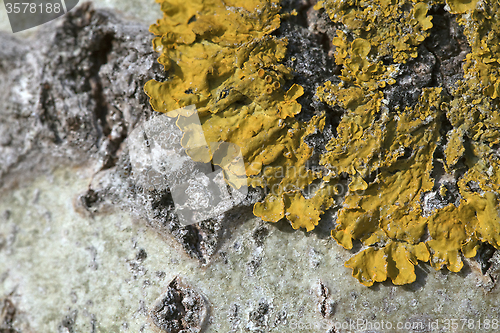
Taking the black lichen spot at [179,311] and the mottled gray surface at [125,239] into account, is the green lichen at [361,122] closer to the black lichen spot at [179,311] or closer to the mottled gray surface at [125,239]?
the mottled gray surface at [125,239]

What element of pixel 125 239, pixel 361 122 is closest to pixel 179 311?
pixel 125 239

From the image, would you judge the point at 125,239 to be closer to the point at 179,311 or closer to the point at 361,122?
the point at 179,311

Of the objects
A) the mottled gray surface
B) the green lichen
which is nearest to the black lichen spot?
the mottled gray surface

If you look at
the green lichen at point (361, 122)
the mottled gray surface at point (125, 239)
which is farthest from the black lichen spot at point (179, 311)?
the green lichen at point (361, 122)

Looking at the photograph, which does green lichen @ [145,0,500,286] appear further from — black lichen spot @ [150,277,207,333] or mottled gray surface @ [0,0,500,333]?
black lichen spot @ [150,277,207,333]

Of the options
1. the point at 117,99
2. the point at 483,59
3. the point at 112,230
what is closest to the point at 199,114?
the point at 117,99

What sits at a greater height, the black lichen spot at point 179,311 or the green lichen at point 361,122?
the green lichen at point 361,122

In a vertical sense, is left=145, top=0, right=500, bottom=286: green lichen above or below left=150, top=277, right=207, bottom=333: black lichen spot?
above

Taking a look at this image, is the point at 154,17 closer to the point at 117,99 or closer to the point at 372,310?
the point at 117,99
